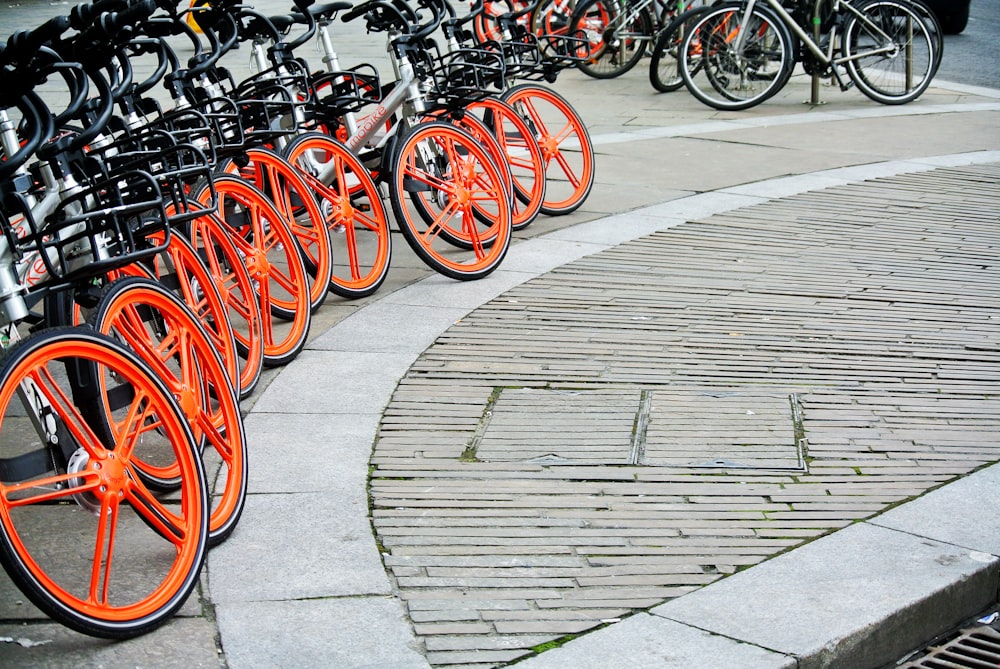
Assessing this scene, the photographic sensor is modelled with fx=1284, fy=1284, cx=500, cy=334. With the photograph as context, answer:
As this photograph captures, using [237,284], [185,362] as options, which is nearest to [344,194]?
[237,284]

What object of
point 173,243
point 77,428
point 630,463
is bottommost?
point 630,463

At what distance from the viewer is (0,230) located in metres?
3.45

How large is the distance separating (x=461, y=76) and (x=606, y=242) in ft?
4.05

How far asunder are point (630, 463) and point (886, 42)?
849 cm

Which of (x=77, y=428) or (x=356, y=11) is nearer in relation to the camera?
(x=77, y=428)

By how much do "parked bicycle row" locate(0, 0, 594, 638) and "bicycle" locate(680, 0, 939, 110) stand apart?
14.5 feet

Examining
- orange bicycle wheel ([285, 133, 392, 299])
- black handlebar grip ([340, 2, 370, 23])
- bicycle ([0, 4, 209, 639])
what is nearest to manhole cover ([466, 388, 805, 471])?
bicycle ([0, 4, 209, 639])

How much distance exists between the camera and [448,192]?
6562 millimetres

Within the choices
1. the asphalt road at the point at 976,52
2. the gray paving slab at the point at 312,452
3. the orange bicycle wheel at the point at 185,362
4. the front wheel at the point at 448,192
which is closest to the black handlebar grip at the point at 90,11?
the orange bicycle wheel at the point at 185,362

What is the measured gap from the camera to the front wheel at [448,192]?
6.33 meters

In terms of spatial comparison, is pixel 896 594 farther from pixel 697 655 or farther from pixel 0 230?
pixel 0 230

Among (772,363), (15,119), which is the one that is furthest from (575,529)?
(15,119)

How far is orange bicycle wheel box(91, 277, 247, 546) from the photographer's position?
367 centimetres

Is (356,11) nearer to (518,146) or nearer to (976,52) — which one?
(518,146)
